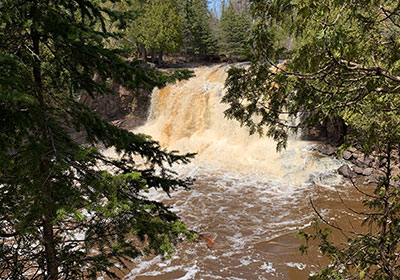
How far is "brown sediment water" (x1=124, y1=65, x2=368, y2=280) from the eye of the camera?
294 inches

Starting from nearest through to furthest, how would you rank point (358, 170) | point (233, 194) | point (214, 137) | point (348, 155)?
1. point (233, 194)
2. point (358, 170)
3. point (348, 155)
4. point (214, 137)

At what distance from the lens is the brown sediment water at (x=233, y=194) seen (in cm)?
746

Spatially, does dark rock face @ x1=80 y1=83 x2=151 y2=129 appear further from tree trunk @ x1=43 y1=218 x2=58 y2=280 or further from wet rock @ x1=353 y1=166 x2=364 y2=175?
tree trunk @ x1=43 y1=218 x2=58 y2=280

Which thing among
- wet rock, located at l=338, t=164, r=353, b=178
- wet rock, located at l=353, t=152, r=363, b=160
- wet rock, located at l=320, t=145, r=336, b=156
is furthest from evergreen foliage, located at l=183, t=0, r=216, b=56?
wet rock, located at l=338, t=164, r=353, b=178

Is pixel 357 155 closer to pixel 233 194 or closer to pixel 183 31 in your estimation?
pixel 233 194

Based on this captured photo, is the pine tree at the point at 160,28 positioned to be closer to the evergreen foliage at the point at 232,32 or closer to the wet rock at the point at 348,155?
the evergreen foliage at the point at 232,32

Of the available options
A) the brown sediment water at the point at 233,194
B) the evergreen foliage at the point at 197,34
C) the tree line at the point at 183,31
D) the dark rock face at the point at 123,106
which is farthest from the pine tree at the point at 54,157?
the evergreen foliage at the point at 197,34

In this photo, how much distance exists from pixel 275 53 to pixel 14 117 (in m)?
2.80

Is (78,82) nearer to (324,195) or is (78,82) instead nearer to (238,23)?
(324,195)

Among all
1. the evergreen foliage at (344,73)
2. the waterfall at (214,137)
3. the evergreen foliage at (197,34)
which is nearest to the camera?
the evergreen foliage at (344,73)

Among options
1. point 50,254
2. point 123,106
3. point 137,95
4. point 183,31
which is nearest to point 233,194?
point 137,95

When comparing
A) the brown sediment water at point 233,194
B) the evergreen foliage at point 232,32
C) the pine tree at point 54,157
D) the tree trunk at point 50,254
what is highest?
the evergreen foliage at point 232,32

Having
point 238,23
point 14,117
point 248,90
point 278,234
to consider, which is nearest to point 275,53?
point 248,90

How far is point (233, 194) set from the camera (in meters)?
12.0
